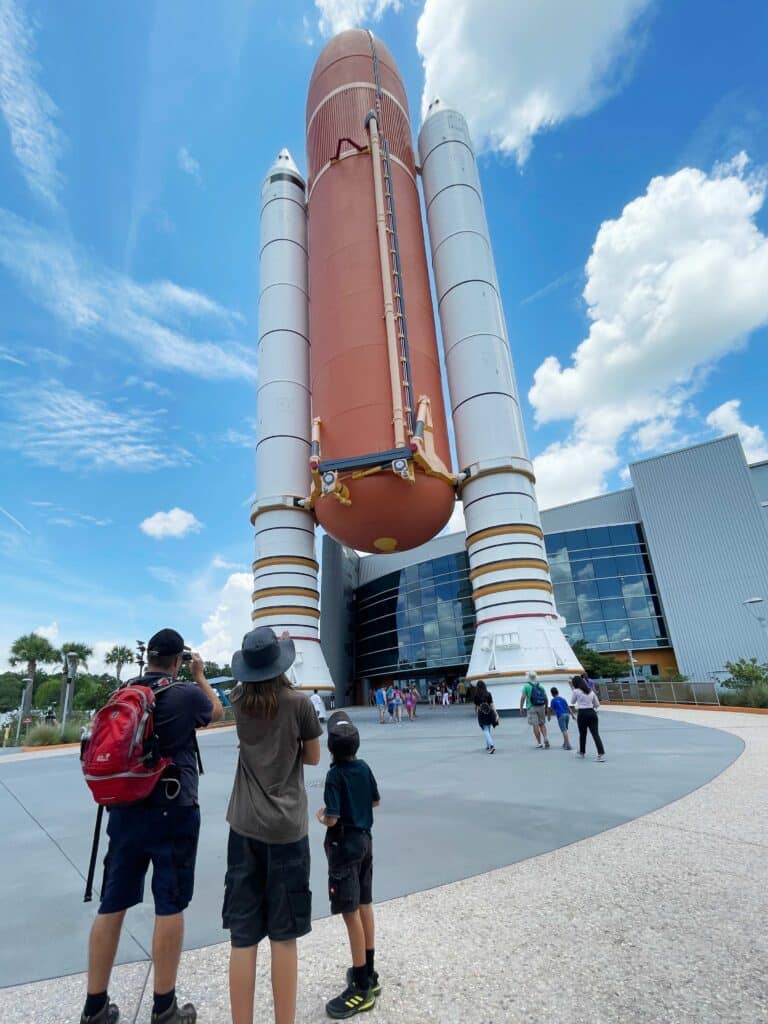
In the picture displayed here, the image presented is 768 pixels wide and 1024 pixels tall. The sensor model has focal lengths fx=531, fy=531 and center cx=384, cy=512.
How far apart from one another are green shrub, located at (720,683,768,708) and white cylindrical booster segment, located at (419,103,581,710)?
569 centimetres

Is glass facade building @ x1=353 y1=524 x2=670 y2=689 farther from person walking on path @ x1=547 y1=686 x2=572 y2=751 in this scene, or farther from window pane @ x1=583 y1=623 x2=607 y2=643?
person walking on path @ x1=547 y1=686 x2=572 y2=751

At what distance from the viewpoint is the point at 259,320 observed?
24.6 m

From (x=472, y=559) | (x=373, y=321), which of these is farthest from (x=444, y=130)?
(x=472, y=559)

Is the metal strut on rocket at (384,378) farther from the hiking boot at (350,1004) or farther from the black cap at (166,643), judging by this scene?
the hiking boot at (350,1004)

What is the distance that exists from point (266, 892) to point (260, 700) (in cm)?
76

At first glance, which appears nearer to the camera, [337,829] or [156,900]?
[156,900]

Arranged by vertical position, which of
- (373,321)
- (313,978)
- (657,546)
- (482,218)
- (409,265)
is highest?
(482,218)

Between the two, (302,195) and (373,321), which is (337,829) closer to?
(373,321)

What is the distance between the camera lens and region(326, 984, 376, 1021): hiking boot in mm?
2279

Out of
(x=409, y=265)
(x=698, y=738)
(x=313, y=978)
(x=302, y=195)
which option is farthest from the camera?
(x=302, y=195)

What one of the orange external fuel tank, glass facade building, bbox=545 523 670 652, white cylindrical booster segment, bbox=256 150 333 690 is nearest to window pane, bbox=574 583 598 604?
glass facade building, bbox=545 523 670 652

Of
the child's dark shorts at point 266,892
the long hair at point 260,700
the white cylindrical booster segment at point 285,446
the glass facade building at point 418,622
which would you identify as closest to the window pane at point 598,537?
the glass facade building at point 418,622

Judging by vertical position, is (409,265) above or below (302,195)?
below

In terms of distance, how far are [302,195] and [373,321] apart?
38.5 feet
